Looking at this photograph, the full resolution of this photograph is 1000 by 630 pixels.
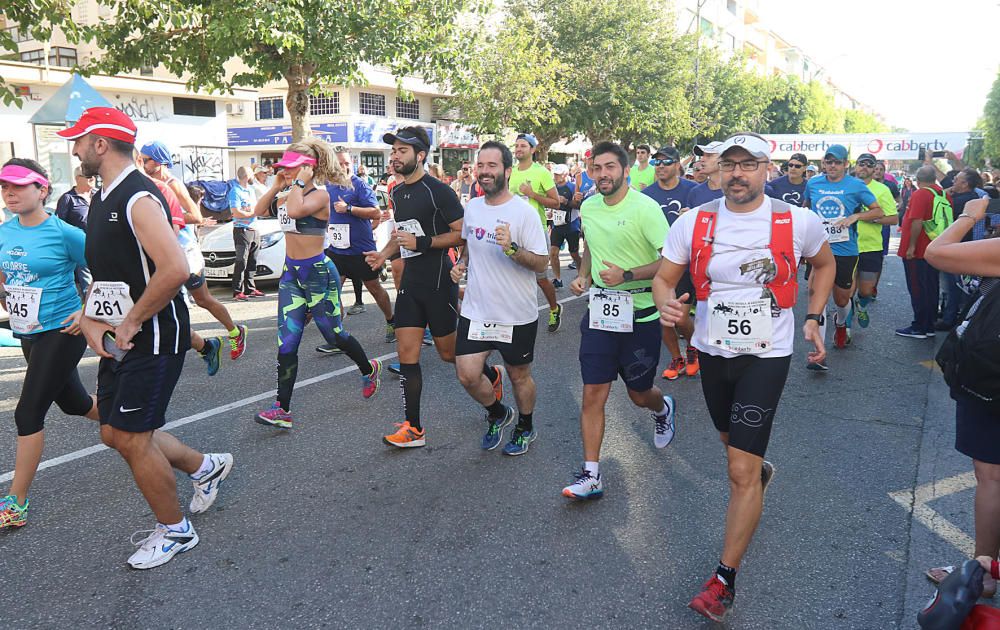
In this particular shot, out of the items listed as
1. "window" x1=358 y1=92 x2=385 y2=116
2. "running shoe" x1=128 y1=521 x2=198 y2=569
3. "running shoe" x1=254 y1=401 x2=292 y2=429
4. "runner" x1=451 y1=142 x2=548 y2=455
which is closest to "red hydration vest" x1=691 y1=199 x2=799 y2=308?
"runner" x1=451 y1=142 x2=548 y2=455

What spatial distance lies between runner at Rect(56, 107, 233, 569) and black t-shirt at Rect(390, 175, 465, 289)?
1.69 metres

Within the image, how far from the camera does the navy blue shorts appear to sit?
4137 millimetres

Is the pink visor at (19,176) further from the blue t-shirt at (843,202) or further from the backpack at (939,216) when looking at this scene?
the backpack at (939,216)

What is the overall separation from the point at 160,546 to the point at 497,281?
2307mm

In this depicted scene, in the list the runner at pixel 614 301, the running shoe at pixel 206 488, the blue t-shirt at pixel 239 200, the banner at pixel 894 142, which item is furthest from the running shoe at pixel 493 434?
the banner at pixel 894 142

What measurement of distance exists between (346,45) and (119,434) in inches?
480

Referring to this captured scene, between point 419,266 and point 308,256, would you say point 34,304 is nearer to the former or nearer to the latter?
point 308,256

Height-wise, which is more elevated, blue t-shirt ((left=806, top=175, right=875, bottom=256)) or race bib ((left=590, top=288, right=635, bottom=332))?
blue t-shirt ((left=806, top=175, right=875, bottom=256))

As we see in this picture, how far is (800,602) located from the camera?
3.12m

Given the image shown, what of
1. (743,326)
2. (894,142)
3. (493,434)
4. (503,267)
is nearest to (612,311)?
(503,267)

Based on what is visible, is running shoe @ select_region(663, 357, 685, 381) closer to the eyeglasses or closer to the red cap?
the eyeglasses

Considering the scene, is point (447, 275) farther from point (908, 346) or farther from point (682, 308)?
point (908, 346)

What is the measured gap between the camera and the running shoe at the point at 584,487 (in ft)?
13.2

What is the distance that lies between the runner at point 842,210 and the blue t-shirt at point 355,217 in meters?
4.52
